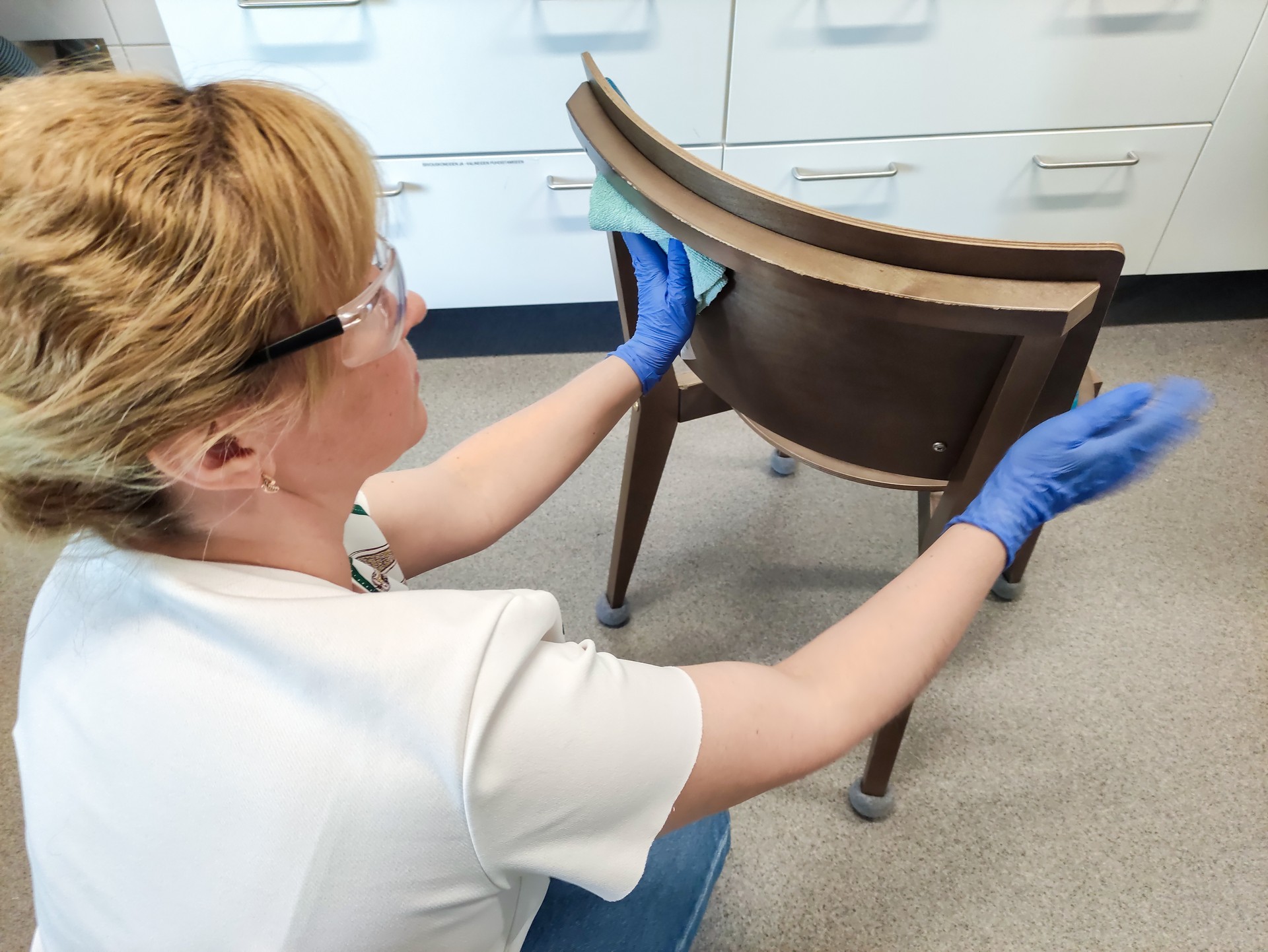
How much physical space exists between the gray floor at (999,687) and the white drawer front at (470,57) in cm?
58

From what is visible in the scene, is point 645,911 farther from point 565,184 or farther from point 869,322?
point 565,184

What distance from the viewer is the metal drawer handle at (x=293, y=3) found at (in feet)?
4.30

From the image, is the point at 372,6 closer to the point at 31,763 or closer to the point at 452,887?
the point at 31,763

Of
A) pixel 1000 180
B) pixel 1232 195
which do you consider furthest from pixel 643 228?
pixel 1232 195

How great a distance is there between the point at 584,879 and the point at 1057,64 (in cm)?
159

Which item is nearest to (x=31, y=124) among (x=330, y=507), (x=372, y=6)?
(x=330, y=507)

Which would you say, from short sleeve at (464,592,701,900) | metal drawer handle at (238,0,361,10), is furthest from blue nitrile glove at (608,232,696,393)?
metal drawer handle at (238,0,361,10)

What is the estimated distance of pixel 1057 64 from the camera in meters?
1.42

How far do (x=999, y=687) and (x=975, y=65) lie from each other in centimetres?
108

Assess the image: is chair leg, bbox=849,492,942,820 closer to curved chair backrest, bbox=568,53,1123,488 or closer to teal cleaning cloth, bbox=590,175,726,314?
curved chair backrest, bbox=568,53,1123,488

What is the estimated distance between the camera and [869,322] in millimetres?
641

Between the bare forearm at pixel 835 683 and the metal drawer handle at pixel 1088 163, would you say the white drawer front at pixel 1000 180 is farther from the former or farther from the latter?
the bare forearm at pixel 835 683

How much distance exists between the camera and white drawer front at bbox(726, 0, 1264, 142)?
1.36 metres

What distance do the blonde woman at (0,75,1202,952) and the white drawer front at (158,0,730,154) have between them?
1.07 m
